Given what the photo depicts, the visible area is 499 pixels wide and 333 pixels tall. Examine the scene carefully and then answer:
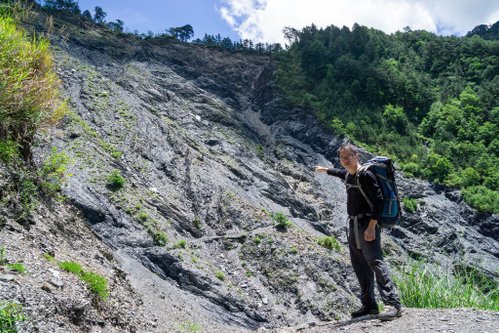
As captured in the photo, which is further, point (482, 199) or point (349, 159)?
point (482, 199)

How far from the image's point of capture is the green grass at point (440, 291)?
560 centimetres

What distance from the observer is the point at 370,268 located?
18.2ft

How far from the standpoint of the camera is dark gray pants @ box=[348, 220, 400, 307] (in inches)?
206

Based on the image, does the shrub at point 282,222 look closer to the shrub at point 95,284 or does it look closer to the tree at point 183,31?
the shrub at point 95,284

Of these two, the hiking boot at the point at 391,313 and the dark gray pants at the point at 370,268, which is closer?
the hiking boot at the point at 391,313

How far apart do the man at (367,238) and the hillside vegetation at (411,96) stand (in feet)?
146

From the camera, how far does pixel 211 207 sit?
1089 inches

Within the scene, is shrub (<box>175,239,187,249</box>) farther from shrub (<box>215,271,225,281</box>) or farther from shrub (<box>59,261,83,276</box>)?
shrub (<box>59,261,83,276</box>)

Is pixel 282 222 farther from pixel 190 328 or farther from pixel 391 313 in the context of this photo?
pixel 391 313

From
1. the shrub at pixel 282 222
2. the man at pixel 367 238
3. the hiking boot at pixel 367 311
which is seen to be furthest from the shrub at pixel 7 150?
the shrub at pixel 282 222

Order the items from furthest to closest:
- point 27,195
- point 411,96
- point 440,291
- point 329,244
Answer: point 411,96
point 329,244
point 27,195
point 440,291

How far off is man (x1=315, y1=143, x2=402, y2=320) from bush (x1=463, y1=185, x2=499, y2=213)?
1743 inches

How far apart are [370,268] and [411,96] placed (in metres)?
65.5

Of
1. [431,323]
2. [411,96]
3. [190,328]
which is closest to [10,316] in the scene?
[431,323]
